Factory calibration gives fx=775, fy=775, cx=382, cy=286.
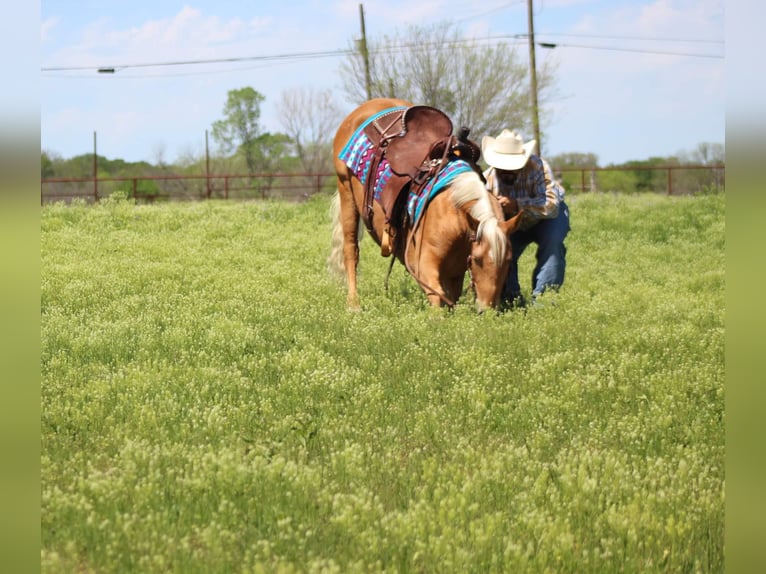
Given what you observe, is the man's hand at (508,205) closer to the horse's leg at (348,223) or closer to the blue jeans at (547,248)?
the blue jeans at (547,248)

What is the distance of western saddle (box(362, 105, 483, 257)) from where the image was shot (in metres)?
9.07

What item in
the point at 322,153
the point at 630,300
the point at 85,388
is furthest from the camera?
the point at 322,153

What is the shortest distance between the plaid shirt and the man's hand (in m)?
0.10

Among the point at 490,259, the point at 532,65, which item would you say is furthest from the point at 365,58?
the point at 490,259

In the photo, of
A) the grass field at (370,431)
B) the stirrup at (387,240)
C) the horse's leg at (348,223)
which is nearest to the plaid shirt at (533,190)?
the grass field at (370,431)

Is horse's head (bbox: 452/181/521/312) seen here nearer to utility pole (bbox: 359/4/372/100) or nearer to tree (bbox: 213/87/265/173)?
utility pole (bbox: 359/4/372/100)

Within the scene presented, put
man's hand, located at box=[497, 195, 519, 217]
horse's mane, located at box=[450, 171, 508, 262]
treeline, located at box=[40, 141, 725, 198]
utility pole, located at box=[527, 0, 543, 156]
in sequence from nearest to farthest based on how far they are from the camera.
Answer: horse's mane, located at box=[450, 171, 508, 262] → man's hand, located at box=[497, 195, 519, 217] → utility pole, located at box=[527, 0, 543, 156] → treeline, located at box=[40, 141, 725, 198]

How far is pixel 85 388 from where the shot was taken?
550cm

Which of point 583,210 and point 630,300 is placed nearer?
point 630,300

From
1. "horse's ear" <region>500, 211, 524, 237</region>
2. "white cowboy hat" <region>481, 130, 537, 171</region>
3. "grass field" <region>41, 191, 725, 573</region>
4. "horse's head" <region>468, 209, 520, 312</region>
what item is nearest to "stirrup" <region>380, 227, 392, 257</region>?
"grass field" <region>41, 191, 725, 573</region>

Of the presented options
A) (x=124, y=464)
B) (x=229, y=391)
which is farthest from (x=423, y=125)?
(x=124, y=464)

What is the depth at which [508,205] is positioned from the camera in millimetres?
9047
